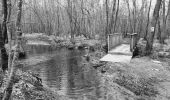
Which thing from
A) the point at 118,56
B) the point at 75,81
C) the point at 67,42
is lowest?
the point at 75,81

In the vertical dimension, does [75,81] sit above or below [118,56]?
below

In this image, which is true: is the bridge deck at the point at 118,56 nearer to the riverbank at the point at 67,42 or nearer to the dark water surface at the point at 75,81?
the dark water surface at the point at 75,81

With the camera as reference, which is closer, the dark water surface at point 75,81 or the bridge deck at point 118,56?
the dark water surface at point 75,81

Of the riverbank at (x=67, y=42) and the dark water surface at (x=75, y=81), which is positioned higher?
the riverbank at (x=67, y=42)

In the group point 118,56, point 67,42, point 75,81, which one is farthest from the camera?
point 67,42

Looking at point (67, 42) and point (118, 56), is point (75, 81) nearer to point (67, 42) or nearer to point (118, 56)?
point (118, 56)

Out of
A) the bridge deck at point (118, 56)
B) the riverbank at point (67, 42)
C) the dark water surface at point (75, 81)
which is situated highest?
the riverbank at point (67, 42)

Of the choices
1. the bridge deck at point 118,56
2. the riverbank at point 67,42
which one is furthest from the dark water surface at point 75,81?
the riverbank at point 67,42

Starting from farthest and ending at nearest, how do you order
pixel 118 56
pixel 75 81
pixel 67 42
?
1. pixel 67 42
2. pixel 118 56
3. pixel 75 81

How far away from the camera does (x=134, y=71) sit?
8.66m

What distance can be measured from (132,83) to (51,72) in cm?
548

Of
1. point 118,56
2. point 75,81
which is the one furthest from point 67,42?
point 75,81

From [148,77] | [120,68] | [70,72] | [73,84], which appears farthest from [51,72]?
[148,77]

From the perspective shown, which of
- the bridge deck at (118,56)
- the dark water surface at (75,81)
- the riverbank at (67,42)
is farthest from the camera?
the riverbank at (67,42)
